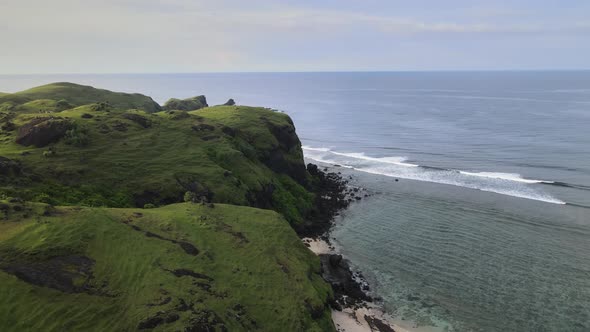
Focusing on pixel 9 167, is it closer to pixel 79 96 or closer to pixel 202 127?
pixel 202 127

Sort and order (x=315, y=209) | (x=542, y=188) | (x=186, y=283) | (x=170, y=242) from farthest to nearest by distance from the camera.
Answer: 1. (x=542, y=188)
2. (x=315, y=209)
3. (x=170, y=242)
4. (x=186, y=283)

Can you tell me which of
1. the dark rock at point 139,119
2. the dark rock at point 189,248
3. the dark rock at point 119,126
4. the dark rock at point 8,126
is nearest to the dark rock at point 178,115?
the dark rock at point 139,119

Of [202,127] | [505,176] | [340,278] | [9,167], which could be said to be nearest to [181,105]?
[202,127]

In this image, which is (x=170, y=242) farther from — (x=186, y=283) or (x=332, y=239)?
(x=332, y=239)

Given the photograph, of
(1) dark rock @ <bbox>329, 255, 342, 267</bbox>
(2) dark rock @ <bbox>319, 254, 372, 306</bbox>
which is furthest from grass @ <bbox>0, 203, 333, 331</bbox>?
(1) dark rock @ <bbox>329, 255, 342, 267</bbox>

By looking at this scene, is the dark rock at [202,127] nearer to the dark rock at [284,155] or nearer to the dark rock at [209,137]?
the dark rock at [209,137]

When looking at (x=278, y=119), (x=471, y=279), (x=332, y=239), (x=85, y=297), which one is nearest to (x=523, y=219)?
(x=471, y=279)

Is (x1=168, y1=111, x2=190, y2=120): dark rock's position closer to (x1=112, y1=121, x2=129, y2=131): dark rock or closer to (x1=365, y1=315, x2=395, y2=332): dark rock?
(x1=112, y1=121, x2=129, y2=131): dark rock
